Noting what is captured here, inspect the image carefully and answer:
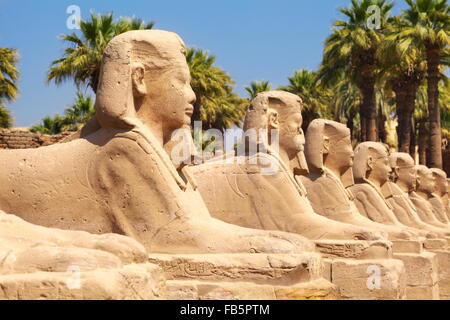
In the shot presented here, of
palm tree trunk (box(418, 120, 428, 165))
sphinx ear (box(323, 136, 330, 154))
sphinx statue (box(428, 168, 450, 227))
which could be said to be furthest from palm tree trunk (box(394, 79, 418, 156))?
sphinx ear (box(323, 136, 330, 154))

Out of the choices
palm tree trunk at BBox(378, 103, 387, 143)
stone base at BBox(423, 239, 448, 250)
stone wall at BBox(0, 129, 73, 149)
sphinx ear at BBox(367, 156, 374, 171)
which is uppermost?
palm tree trunk at BBox(378, 103, 387, 143)

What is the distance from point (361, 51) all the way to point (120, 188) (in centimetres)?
1595

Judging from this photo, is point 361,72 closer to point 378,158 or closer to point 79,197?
point 378,158

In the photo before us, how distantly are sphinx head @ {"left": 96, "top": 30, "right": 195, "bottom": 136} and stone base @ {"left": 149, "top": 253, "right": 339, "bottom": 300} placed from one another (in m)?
1.13

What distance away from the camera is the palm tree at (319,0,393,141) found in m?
19.8

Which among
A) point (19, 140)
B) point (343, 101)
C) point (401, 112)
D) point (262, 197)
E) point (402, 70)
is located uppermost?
point (343, 101)

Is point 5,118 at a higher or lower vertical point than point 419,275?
higher

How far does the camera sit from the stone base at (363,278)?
6734mm

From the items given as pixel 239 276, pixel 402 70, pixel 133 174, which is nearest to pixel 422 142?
pixel 402 70

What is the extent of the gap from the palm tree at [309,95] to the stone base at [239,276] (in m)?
22.0

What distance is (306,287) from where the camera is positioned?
4.61 meters

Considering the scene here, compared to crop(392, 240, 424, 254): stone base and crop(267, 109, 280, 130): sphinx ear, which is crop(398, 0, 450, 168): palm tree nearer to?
crop(392, 240, 424, 254): stone base

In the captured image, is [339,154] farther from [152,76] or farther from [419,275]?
[152,76]

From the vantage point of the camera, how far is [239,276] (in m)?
4.55
